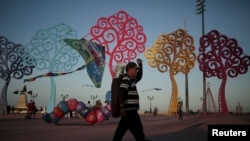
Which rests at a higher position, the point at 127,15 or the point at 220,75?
the point at 127,15

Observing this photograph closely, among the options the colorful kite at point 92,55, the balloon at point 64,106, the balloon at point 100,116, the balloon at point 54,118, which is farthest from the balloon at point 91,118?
the colorful kite at point 92,55

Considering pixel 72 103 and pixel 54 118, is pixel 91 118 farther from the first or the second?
pixel 54 118

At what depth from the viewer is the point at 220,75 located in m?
27.3

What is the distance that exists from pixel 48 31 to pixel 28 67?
6.77 metres

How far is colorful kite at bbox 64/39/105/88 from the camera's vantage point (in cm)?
3075

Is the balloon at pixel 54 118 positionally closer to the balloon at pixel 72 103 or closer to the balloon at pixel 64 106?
the balloon at pixel 64 106

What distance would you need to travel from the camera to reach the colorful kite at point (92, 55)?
3075 cm

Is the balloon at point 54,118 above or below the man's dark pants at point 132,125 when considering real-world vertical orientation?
below

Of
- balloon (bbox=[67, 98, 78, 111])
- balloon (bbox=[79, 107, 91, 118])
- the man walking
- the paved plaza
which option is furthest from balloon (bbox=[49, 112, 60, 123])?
the man walking

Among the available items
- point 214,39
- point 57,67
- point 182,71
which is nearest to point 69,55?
point 57,67

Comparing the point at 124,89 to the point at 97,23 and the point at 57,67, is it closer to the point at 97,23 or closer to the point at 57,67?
the point at 97,23

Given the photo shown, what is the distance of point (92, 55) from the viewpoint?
31203 millimetres

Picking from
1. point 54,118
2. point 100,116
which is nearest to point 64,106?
point 54,118

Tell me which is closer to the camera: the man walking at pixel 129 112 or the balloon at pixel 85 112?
the man walking at pixel 129 112
